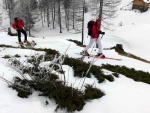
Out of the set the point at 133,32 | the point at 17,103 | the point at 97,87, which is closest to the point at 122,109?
the point at 97,87

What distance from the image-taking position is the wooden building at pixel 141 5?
5350cm

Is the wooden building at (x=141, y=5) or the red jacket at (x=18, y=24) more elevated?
the wooden building at (x=141, y=5)

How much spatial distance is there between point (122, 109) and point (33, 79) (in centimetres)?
239

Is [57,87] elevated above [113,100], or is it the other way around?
[57,87]

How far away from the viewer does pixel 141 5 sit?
176 feet

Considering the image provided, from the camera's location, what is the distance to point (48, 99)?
191 inches

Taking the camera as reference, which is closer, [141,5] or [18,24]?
[18,24]

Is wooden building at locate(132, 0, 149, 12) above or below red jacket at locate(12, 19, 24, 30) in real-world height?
above

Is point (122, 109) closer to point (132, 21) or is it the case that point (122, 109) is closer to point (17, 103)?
point (17, 103)

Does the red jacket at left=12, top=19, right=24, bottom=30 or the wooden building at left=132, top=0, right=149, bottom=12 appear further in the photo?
the wooden building at left=132, top=0, right=149, bottom=12

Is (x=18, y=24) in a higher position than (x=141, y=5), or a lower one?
lower

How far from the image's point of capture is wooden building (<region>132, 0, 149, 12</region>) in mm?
53500

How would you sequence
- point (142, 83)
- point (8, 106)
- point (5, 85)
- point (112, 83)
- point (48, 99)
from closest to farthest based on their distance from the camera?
point (8, 106) → point (48, 99) → point (5, 85) → point (112, 83) → point (142, 83)

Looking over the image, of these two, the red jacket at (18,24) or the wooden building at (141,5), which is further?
the wooden building at (141,5)
